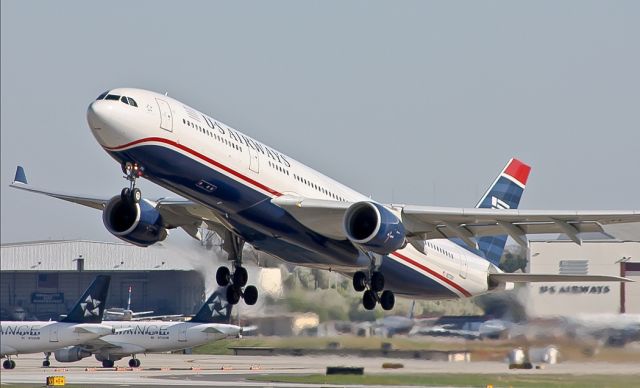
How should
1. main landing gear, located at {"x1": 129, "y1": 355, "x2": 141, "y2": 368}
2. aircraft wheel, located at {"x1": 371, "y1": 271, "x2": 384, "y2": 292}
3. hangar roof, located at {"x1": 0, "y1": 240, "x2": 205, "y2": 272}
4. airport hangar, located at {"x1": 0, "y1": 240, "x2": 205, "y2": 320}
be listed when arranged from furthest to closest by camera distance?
hangar roof, located at {"x1": 0, "y1": 240, "x2": 205, "y2": 272} < airport hangar, located at {"x1": 0, "y1": 240, "x2": 205, "y2": 320} < main landing gear, located at {"x1": 129, "y1": 355, "x2": 141, "y2": 368} < aircraft wheel, located at {"x1": 371, "y1": 271, "x2": 384, "y2": 292}

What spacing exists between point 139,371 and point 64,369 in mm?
3373

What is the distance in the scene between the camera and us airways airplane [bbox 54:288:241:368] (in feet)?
164

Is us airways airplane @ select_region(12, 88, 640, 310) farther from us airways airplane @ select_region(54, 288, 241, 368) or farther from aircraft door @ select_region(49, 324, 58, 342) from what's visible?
us airways airplane @ select_region(54, 288, 241, 368)

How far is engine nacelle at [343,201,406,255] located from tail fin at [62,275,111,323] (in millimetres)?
22451

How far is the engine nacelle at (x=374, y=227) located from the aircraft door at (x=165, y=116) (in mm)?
5326

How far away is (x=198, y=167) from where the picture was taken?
27062 mm

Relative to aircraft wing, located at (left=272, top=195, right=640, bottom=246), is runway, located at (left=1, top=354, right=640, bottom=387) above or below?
below

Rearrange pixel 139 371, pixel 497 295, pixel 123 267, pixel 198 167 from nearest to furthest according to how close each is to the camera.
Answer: pixel 198 167 → pixel 497 295 → pixel 139 371 → pixel 123 267

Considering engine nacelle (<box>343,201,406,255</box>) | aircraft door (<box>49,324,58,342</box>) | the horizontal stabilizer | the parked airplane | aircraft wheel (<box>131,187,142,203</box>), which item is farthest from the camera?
the parked airplane

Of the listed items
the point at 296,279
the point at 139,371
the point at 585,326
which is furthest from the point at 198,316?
the point at 585,326

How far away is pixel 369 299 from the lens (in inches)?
1307

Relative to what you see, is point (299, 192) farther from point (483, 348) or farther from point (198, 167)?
point (483, 348)

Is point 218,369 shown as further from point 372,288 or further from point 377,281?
point 377,281

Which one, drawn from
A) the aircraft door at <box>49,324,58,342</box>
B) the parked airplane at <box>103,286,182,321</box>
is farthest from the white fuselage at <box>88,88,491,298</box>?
the parked airplane at <box>103,286,182,321</box>
